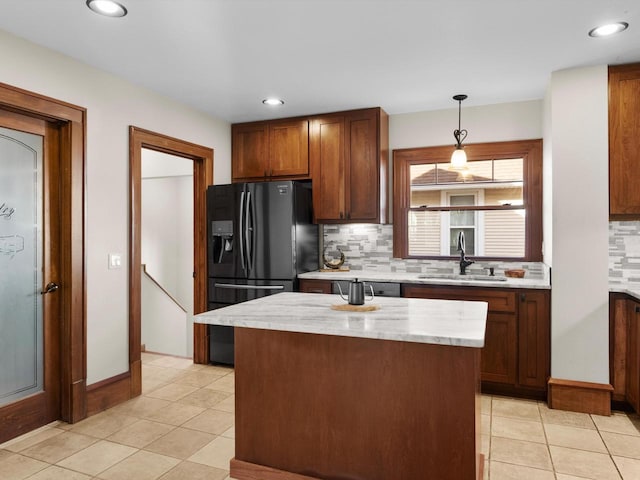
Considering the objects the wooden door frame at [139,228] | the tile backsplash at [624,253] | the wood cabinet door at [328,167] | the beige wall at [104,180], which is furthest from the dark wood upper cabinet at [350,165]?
the tile backsplash at [624,253]

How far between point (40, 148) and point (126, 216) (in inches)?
29.7

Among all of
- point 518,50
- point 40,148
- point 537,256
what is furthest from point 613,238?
point 40,148

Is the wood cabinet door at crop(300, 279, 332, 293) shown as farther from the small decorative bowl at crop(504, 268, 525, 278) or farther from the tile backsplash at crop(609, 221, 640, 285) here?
the tile backsplash at crop(609, 221, 640, 285)

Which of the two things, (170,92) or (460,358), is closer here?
(460,358)

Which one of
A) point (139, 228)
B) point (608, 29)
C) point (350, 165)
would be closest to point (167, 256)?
point (139, 228)

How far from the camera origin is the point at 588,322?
322cm

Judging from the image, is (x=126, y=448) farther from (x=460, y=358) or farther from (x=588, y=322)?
(x=588, y=322)

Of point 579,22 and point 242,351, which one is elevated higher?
point 579,22

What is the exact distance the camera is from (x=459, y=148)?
380cm

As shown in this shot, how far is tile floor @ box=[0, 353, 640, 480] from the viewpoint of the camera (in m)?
2.38

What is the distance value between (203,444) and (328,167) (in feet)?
8.94

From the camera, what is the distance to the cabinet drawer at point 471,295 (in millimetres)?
3455

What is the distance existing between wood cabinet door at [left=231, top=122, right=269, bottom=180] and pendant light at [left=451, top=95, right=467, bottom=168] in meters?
1.92

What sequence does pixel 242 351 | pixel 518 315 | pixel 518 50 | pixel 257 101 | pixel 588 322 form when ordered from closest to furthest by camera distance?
1. pixel 242 351
2. pixel 518 50
3. pixel 588 322
4. pixel 518 315
5. pixel 257 101
